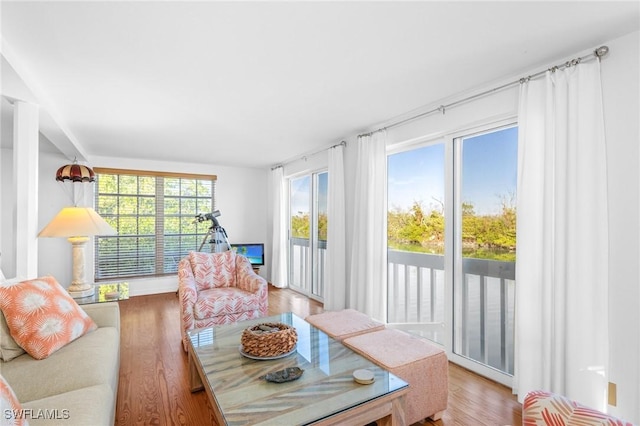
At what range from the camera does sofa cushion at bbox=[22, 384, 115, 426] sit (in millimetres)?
1188

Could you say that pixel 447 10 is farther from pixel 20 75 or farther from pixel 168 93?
pixel 20 75

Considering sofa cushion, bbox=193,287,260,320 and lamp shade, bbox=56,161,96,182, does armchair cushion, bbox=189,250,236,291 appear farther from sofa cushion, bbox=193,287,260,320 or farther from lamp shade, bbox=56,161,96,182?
lamp shade, bbox=56,161,96,182

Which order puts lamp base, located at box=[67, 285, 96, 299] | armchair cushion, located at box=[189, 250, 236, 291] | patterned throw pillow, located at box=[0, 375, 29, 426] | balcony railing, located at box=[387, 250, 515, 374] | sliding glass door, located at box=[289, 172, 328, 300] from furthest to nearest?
sliding glass door, located at box=[289, 172, 328, 300]
armchair cushion, located at box=[189, 250, 236, 291]
lamp base, located at box=[67, 285, 96, 299]
balcony railing, located at box=[387, 250, 515, 374]
patterned throw pillow, located at box=[0, 375, 29, 426]

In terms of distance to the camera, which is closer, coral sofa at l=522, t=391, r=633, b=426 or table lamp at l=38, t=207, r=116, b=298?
coral sofa at l=522, t=391, r=633, b=426

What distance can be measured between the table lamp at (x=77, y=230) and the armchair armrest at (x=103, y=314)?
50cm

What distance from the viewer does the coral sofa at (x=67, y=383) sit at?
1.21 metres

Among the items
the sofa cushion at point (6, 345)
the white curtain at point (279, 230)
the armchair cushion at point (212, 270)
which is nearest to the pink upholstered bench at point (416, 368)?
the sofa cushion at point (6, 345)

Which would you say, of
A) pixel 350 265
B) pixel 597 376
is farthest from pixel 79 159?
pixel 597 376

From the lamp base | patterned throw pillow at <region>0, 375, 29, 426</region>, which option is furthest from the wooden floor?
patterned throw pillow at <region>0, 375, 29, 426</region>

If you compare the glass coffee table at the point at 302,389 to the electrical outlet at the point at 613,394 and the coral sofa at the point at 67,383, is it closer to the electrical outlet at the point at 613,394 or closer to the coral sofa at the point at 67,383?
the coral sofa at the point at 67,383

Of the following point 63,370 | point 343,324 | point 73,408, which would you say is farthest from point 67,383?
point 343,324

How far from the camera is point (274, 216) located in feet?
19.2

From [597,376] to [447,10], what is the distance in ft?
7.28

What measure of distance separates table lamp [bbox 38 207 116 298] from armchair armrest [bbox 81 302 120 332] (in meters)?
0.50
